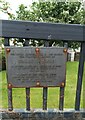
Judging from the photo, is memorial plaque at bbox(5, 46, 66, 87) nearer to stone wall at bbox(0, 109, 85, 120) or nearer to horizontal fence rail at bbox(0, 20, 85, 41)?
horizontal fence rail at bbox(0, 20, 85, 41)

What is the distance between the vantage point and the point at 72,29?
281 centimetres

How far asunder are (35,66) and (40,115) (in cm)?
52

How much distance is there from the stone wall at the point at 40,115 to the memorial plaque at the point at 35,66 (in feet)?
0.96

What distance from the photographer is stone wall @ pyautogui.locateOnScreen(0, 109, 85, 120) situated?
2945 mm

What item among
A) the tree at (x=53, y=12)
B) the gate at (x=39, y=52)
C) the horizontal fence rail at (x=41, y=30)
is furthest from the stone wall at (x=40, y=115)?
the tree at (x=53, y=12)

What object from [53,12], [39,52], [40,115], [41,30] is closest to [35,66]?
[39,52]

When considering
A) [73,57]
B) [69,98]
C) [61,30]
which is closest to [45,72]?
[61,30]

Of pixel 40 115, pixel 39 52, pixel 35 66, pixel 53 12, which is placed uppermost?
pixel 53 12

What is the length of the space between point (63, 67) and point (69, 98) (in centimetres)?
208

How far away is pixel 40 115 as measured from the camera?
297cm

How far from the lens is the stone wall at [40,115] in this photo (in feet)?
9.66

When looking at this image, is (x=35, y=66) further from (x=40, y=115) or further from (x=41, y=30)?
(x=40, y=115)

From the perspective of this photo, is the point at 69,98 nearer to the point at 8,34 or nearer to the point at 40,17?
the point at 8,34

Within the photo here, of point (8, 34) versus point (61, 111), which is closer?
point (8, 34)
